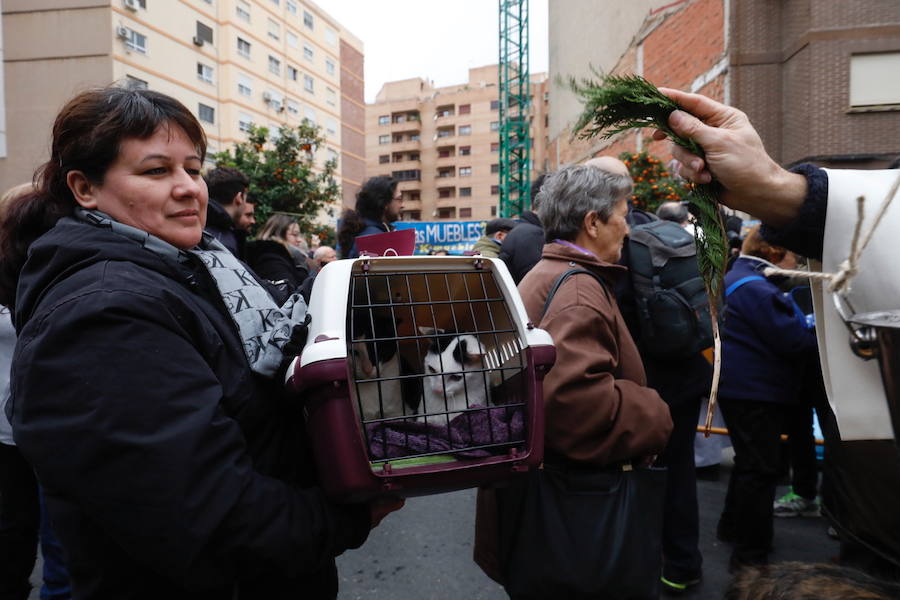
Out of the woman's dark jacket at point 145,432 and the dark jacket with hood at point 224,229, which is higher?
the dark jacket with hood at point 224,229

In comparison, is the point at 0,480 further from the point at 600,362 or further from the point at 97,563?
the point at 600,362

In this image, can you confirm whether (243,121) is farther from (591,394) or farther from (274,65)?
(591,394)

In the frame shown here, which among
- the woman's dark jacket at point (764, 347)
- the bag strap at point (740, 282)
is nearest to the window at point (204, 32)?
the bag strap at point (740, 282)

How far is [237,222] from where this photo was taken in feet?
11.9

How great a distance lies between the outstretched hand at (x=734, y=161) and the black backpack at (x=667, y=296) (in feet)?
3.85

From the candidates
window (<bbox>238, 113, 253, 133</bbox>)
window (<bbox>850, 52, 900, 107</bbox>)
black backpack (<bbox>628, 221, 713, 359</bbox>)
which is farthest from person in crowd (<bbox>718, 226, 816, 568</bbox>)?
window (<bbox>238, 113, 253, 133</bbox>)

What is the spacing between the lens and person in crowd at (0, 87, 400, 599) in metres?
0.98

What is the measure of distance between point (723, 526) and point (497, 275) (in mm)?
3023

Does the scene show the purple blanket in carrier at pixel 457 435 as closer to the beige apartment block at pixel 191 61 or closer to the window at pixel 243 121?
the beige apartment block at pixel 191 61

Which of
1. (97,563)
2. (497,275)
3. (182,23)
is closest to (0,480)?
(97,563)

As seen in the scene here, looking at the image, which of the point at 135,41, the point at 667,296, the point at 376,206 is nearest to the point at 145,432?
the point at 667,296

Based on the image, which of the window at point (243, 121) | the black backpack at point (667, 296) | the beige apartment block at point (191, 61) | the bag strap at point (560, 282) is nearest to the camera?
the bag strap at point (560, 282)

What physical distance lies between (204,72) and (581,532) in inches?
1261

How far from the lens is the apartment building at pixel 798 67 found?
37.7ft
